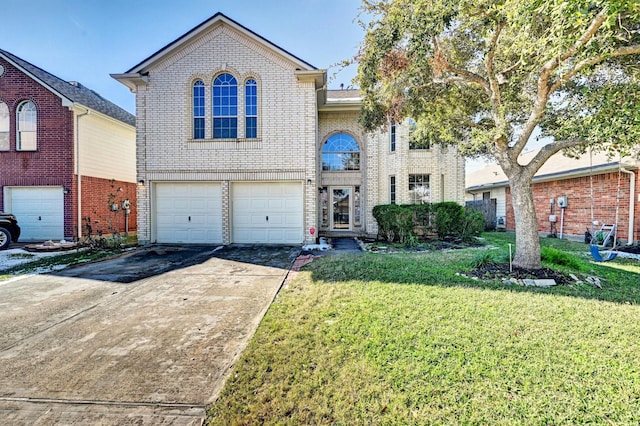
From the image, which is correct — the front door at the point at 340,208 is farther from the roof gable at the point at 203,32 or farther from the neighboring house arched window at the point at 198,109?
the neighboring house arched window at the point at 198,109

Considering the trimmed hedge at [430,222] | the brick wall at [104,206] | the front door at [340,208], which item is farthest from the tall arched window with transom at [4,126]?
the trimmed hedge at [430,222]

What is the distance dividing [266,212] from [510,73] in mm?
8298

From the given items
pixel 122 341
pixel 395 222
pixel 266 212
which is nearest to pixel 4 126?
pixel 266 212

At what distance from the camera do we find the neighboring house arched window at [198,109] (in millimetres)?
10828

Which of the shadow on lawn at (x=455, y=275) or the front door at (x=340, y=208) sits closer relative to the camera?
the shadow on lawn at (x=455, y=275)

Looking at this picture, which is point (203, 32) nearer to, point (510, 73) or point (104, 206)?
point (104, 206)

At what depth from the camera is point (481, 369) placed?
109 inches

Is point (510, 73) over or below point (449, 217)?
over

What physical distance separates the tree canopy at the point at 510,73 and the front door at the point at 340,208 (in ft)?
19.1

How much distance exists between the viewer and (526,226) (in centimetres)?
630

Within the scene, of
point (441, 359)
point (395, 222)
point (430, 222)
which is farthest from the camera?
point (430, 222)

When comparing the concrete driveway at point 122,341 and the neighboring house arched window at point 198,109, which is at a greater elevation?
the neighboring house arched window at point 198,109

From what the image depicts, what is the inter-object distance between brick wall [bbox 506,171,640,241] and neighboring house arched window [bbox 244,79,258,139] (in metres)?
13.0

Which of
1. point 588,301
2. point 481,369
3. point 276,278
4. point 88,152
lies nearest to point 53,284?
point 276,278
